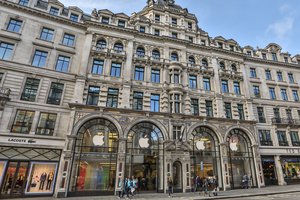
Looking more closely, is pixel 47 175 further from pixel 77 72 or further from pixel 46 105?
pixel 77 72

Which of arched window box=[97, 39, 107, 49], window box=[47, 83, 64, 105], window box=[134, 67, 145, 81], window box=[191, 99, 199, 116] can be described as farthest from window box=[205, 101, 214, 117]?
window box=[47, 83, 64, 105]

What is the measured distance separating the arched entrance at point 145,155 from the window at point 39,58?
14.2 m

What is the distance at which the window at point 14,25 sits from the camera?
2180 centimetres

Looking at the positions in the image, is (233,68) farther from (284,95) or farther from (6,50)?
(6,50)

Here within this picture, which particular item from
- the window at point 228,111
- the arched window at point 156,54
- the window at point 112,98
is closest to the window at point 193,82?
the window at point 228,111

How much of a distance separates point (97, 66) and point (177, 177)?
59.4ft

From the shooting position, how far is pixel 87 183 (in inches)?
731

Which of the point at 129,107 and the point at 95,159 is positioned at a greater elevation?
the point at 129,107

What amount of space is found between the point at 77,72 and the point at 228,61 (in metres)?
24.8

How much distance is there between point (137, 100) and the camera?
23.4 meters

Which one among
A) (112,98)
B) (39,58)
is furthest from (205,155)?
(39,58)

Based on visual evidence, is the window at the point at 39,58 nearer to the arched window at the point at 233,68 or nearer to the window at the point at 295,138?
the arched window at the point at 233,68

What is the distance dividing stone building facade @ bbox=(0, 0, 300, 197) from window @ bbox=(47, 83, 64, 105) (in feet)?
0.35

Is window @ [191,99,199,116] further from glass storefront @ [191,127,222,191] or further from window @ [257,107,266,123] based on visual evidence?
window @ [257,107,266,123]
